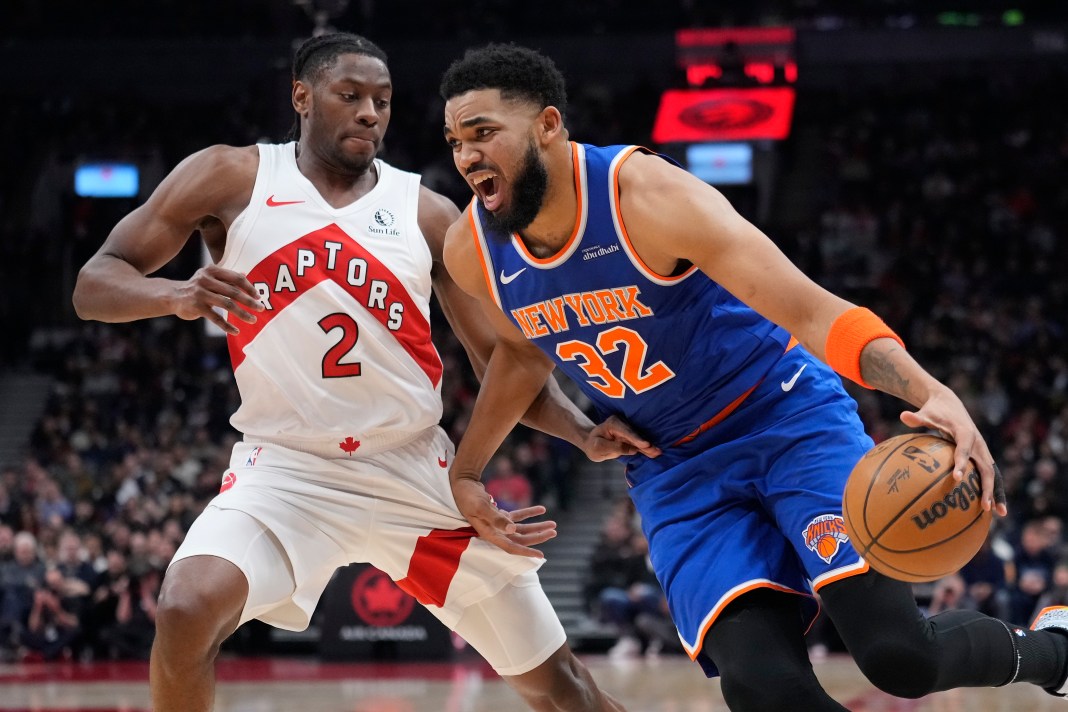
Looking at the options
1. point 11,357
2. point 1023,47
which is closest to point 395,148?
point 11,357

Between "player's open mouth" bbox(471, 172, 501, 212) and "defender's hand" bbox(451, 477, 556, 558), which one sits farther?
"defender's hand" bbox(451, 477, 556, 558)

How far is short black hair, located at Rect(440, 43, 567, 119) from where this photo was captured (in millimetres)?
3811

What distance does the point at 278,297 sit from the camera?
434 centimetres

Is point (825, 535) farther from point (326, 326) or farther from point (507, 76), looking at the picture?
point (326, 326)

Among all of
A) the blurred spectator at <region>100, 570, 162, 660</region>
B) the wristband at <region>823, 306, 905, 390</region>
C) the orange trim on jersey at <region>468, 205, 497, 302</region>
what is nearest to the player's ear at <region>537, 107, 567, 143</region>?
the orange trim on jersey at <region>468, 205, 497, 302</region>

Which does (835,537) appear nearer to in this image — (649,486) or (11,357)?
(649,486)

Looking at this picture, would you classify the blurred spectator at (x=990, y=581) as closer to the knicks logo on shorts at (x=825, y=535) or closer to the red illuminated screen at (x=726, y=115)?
the red illuminated screen at (x=726, y=115)

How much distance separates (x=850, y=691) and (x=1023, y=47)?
578 inches

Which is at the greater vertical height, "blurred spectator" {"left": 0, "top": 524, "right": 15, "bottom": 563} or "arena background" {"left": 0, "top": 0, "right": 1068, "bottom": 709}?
"arena background" {"left": 0, "top": 0, "right": 1068, "bottom": 709}

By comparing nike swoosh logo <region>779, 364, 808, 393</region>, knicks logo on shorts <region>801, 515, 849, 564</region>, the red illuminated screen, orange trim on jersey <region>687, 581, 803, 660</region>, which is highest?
the red illuminated screen

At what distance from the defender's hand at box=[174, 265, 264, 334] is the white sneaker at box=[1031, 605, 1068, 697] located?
259 centimetres

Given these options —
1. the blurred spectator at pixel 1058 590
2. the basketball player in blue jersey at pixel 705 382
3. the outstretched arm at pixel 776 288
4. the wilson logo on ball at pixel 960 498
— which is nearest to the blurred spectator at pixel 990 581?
the blurred spectator at pixel 1058 590

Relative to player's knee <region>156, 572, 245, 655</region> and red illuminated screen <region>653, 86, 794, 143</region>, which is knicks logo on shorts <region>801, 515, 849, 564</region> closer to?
player's knee <region>156, 572, 245, 655</region>

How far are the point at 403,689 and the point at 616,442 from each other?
567cm
